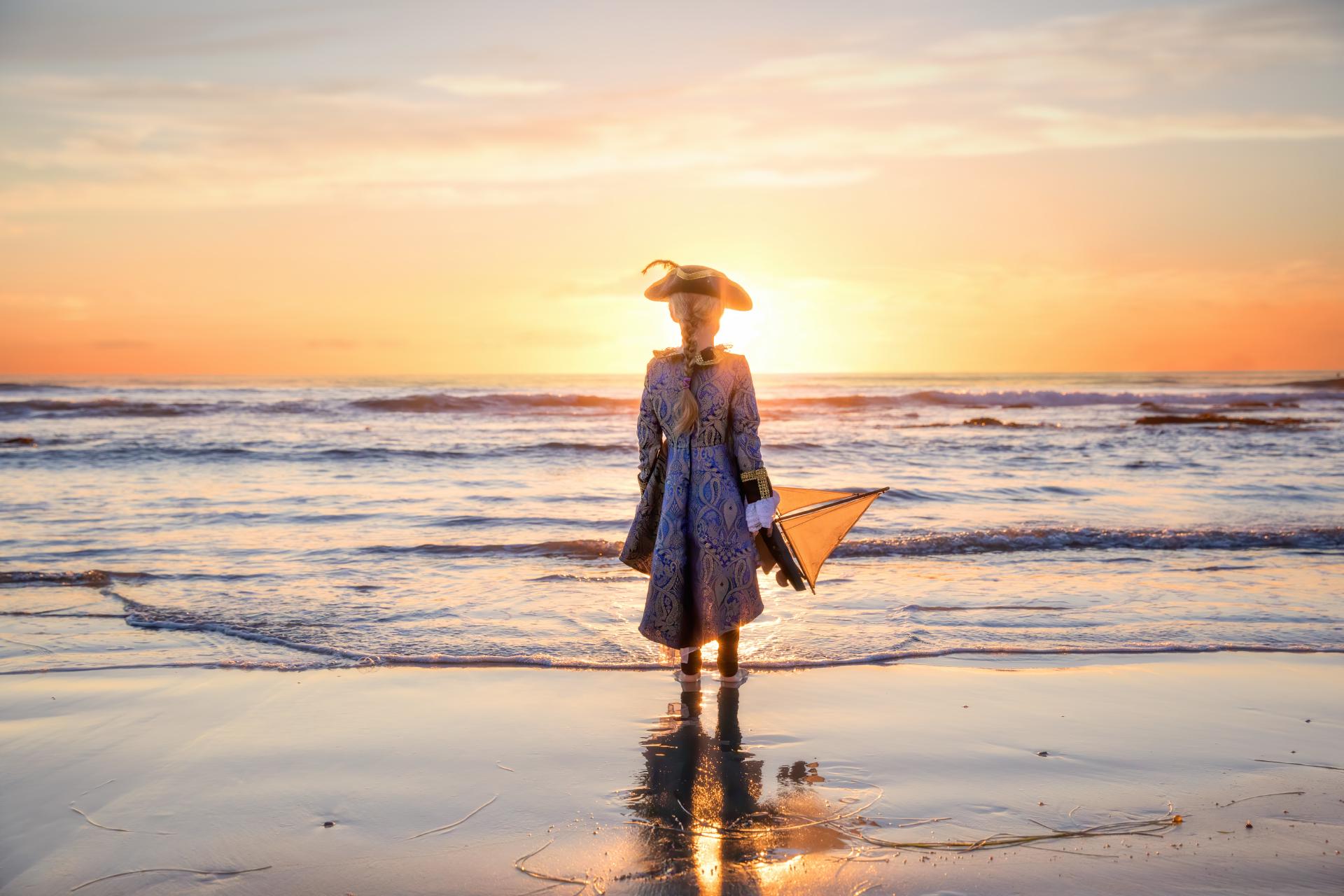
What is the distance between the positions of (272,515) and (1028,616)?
8.27m

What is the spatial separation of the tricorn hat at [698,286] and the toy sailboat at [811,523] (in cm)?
97

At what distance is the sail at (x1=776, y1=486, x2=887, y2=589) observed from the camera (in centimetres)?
461

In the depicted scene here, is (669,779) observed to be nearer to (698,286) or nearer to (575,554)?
(698,286)

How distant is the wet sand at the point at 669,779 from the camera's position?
107 inches

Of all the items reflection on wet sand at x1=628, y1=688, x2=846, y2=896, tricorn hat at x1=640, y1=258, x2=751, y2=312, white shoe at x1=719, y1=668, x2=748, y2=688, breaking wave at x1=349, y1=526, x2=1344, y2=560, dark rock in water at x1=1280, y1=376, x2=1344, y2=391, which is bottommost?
reflection on wet sand at x1=628, y1=688, x2=846, y2=896

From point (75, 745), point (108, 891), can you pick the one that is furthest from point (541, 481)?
point (108, 891)

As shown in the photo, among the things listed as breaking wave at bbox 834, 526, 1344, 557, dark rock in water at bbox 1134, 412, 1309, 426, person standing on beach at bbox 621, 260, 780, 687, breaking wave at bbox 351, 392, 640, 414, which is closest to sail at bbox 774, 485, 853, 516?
person standing on beach at bbox 621, 260, 780, 687

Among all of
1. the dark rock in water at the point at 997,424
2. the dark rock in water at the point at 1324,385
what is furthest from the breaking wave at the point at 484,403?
the dark rock in water at the point at 1324,385

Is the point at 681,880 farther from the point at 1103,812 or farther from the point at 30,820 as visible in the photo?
the point at 30,820

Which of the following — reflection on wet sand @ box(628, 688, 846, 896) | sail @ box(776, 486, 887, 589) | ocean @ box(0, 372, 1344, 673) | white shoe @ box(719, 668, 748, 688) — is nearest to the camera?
reflection on wet sand @ box(628, 688, 846, 896)

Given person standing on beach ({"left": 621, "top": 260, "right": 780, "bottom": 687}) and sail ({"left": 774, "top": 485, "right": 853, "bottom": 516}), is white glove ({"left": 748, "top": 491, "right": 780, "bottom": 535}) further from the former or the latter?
sail ({"left": 774, "top": 485, "right": 853, "bottom": 516})

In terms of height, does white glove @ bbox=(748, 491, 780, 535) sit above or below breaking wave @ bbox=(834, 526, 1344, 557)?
above

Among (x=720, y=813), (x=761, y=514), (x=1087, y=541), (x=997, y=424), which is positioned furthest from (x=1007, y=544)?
(x=997, y=424)

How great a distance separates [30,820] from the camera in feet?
10.0
